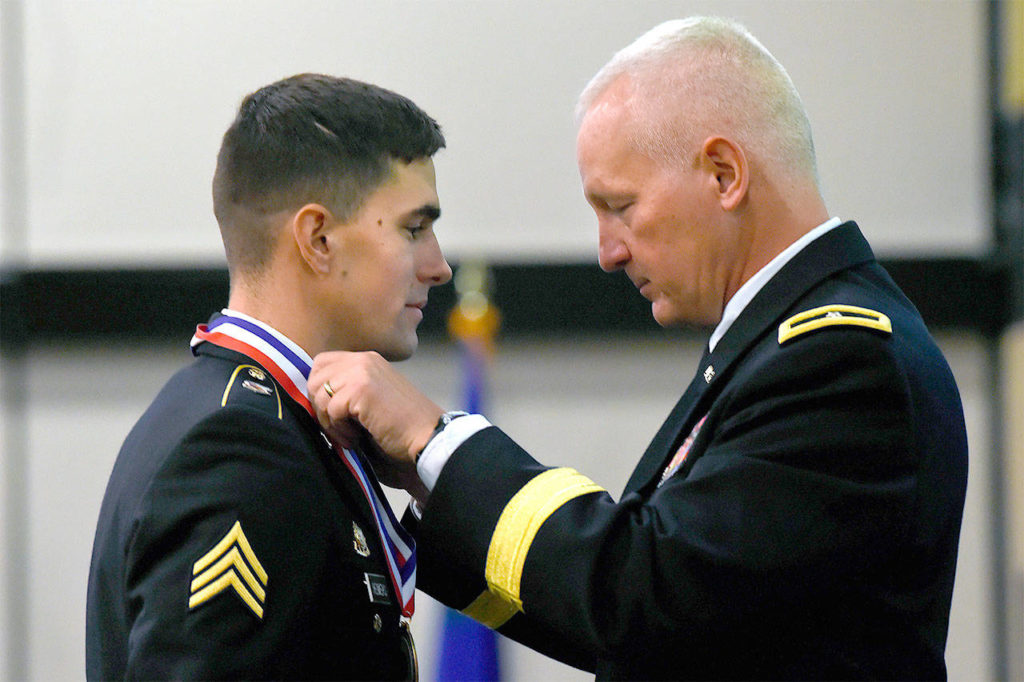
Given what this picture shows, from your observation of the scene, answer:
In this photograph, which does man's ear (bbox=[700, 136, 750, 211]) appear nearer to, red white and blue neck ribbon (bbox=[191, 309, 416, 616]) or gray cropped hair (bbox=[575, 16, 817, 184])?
gray cropped hair (bbox=[575, 16, 817, 184])

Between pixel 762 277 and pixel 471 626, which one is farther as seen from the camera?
pixel 471 626

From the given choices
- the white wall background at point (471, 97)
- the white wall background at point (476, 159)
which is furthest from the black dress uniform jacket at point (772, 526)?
the white wall background at point (471, 97)

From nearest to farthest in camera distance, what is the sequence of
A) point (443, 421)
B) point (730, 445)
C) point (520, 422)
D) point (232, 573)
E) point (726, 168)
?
point (232, 573) < point (730, 445) < point (443, 421) < point (726, 168) < point (520, 422)

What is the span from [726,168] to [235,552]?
876mm

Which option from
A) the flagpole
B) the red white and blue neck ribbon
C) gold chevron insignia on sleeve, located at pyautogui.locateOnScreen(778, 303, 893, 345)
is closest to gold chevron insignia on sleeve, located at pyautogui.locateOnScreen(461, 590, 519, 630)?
the red white and blue neck ribbon

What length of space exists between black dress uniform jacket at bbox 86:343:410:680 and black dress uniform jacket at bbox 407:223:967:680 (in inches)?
5.7

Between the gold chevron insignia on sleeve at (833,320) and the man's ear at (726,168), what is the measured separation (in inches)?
9.0

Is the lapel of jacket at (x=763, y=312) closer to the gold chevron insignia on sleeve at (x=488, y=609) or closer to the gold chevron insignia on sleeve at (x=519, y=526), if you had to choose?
the gold chevron insignia on sleeve at (x=519, y=526)

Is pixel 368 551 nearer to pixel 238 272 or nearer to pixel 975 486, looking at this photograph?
pixel 238 272

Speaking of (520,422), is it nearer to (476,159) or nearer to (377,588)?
(476,159)

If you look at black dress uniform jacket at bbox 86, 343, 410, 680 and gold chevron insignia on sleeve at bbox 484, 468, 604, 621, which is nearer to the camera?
black dress uniform jacket at bbox 86, 343, 410, 680

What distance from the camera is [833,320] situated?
1502mm

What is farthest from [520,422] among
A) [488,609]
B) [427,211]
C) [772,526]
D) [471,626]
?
[772,526]

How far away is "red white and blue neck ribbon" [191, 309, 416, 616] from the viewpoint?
164cm
